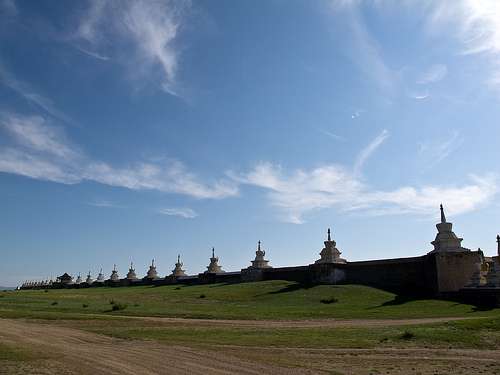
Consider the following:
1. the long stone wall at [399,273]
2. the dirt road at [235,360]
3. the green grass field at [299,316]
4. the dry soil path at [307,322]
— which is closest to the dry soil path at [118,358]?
the dirt road at [235,360]

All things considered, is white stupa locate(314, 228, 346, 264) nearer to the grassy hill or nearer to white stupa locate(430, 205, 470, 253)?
the grassy hill

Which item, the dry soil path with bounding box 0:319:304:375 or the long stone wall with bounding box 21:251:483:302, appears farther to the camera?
the long stone wall with bounding box 21:251:483:302

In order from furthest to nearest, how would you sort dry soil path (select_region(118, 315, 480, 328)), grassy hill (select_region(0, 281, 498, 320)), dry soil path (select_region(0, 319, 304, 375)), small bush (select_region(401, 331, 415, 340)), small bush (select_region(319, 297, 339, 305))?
small bush (select_region(319, 297, 339, 305)) → grassy hill (select_region(0, 281, 498, 320)) → dry soil path (select_region(118, 315, 480, 328)) → small bush (select_region(401, 331, 415, 340)) → dry soil path (select_region(0, 319, 304, 375))

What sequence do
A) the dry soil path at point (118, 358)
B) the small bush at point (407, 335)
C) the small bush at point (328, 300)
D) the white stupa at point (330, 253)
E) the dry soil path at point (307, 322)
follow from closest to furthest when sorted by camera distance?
the dry soil path at point (118, 358) → the small bush at point (407, 335) → the dry soil path at point (307, 322) → the small bush at point (328, 300) → the white stupa at point (330, 253)

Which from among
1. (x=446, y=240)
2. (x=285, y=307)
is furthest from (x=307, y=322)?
(x=446, y=240)

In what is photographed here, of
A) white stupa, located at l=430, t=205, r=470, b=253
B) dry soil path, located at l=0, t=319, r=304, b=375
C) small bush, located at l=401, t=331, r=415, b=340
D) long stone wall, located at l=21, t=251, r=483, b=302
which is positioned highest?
white stupa, located at l=430, t=205, r=470, b=253

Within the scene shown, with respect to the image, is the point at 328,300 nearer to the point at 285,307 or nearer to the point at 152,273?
the point at 285,307

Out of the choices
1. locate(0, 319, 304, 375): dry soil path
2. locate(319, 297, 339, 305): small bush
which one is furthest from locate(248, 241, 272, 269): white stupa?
locate(0, 319, 304, 375): dry soil path

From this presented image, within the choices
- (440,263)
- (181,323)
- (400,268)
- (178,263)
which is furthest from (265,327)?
(178,263)

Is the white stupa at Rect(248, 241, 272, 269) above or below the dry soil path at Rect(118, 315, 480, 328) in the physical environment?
above

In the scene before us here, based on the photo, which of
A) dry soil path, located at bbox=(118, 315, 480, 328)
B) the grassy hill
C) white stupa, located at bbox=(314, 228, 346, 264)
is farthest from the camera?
white stupa, located at bbox=(314, 228, 346, 264)

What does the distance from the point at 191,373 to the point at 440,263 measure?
91.3ft

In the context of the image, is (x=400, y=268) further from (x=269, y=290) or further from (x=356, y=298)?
(x=269, y=290)

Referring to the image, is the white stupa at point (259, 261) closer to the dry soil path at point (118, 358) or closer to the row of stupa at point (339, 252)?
the row of stupa at point (339, 252)
